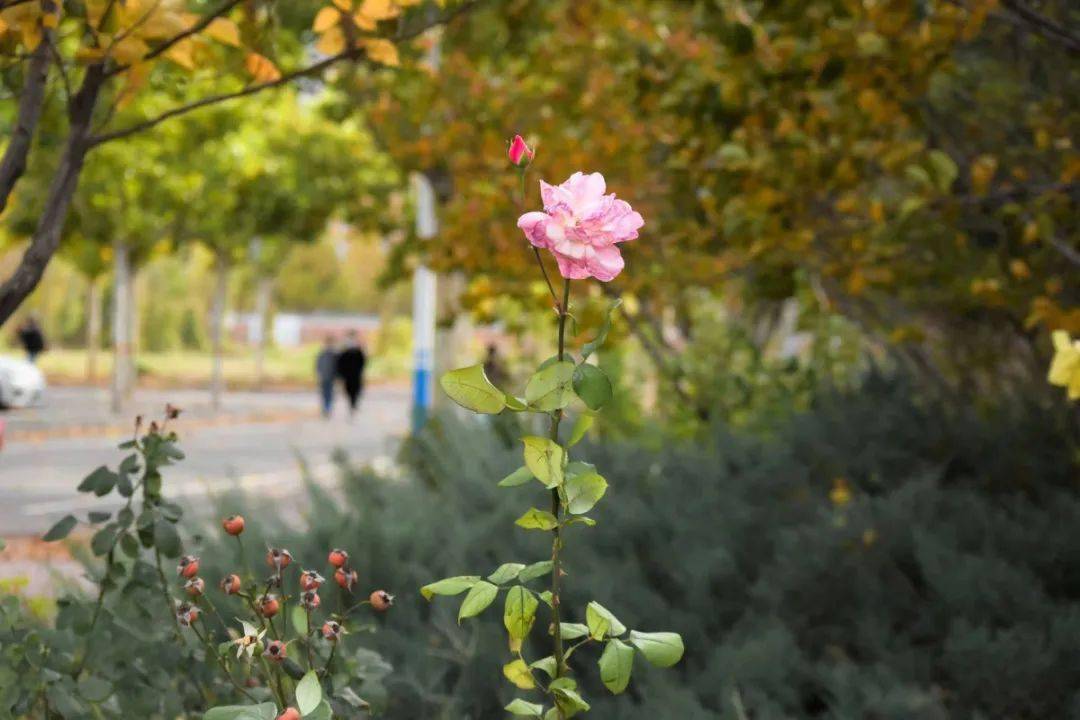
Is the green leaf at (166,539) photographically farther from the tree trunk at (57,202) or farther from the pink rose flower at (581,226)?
the pink rose flower at (581,226)

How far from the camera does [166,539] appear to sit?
7.67 ft

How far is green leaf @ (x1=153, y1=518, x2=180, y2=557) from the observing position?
2334 mm

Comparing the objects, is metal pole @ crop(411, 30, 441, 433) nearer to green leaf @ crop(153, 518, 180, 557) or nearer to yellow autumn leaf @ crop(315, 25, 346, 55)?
yellow autumn leaf @ crop(315, 25, 346, 55)

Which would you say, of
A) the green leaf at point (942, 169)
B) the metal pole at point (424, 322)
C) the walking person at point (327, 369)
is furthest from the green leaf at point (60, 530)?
the walking person at point (327, 369)

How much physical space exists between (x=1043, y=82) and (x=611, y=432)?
3.13m

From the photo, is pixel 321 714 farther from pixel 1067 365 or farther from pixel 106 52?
pixel 1067 365

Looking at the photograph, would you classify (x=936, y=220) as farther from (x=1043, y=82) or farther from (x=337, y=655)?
(x=337, y=655)

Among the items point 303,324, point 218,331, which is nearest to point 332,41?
point 218,331

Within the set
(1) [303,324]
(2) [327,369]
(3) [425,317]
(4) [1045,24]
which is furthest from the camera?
(1) [303,324]

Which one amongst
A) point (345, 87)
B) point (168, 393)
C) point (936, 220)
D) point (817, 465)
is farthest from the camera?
point (168, 393)

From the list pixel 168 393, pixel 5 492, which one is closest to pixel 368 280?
pixel 168 393

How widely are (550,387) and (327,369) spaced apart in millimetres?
23165

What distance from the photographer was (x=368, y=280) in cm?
6575

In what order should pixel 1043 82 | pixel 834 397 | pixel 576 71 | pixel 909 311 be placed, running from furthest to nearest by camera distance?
pixel 576 71 < pixel 909 311 < pixel 834 397 < pixel 1043 82
